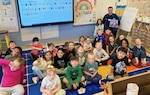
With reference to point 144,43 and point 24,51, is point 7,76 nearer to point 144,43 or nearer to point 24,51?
point 24,51

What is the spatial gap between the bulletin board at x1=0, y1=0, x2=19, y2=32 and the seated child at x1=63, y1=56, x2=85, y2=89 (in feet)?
7.19

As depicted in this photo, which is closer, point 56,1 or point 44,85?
point 44,85

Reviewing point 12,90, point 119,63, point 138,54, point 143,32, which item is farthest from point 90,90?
point 143,32

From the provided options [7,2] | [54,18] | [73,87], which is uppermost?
[7,2]

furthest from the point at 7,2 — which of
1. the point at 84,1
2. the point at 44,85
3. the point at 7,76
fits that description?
the point at 44,85

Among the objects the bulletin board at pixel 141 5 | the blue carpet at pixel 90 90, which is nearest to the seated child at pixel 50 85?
the blue carpet at pixel 90 90

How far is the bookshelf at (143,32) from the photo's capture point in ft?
12.0

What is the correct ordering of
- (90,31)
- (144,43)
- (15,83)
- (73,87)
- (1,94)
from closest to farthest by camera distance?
(1,94)
(15,83)
(73,87)
(144,43)
(90,31)

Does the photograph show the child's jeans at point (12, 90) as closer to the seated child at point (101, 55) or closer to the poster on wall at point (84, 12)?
the seated child at point (101, 55)

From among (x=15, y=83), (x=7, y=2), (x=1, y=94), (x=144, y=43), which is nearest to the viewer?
(x=1, y=94)

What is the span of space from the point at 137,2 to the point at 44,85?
3.95 meters

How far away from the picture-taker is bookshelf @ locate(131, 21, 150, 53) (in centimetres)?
365

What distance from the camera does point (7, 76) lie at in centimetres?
194

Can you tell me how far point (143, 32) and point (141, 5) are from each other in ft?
4.51
